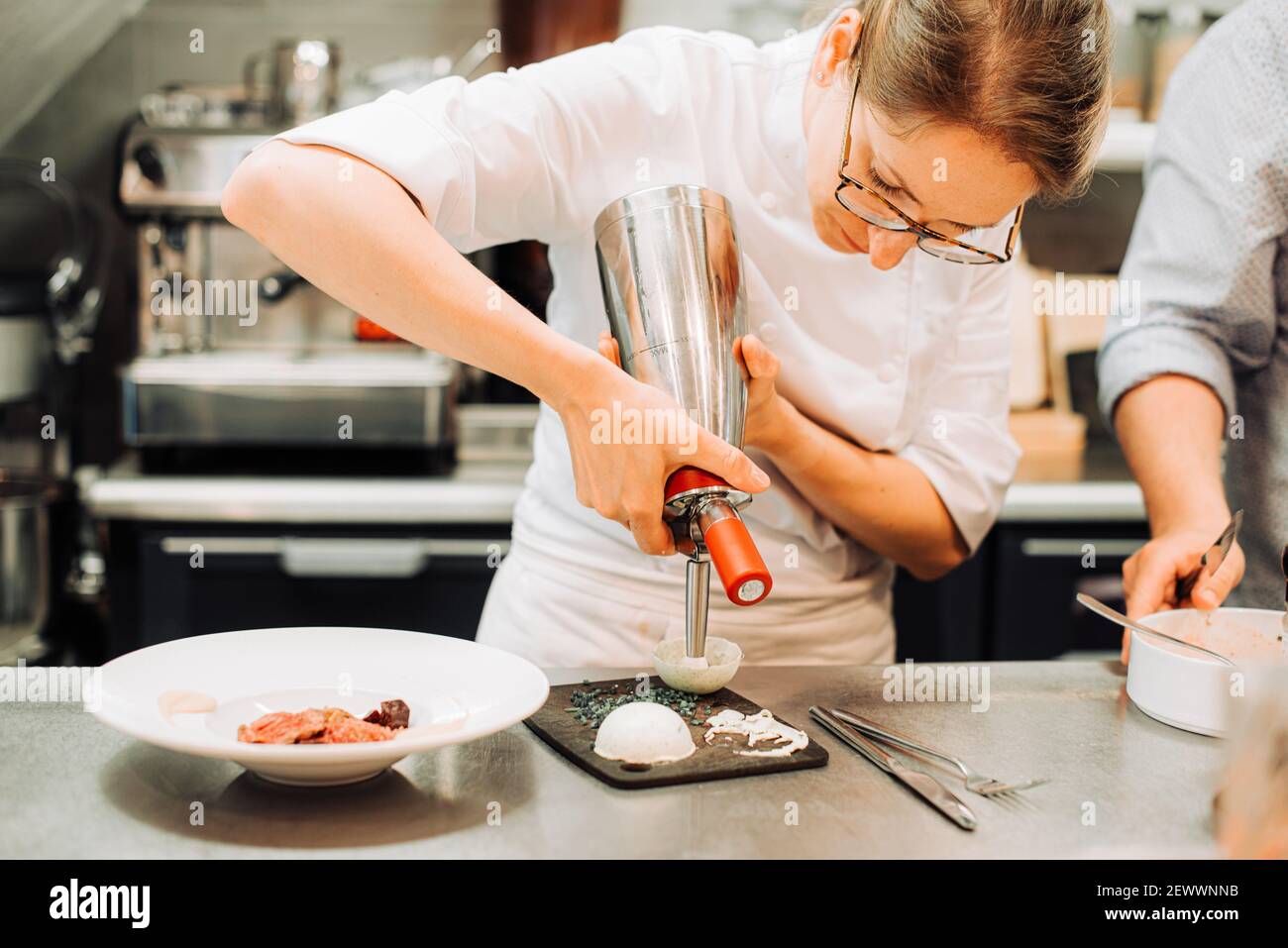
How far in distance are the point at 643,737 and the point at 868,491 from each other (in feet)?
1.54

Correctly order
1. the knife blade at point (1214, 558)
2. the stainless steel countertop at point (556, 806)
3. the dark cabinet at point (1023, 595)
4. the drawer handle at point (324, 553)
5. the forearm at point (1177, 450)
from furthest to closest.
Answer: the dark cabinet at point (1023, 595) < the drawer handle at point (324, 553) < the forearm at point (1177, 450) < the knife blade at point (1214, 558) < the stainless steel countertop at point (556, 806)

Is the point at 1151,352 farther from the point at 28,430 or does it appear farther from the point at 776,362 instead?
the point at 28,430

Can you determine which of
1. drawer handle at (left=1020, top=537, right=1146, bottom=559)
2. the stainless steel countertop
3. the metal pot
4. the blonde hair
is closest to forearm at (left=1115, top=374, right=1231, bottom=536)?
the stainless steel countertop

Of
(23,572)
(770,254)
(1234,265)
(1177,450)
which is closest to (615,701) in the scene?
(770,254)

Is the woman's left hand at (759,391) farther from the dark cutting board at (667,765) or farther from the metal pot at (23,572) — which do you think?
the metal pot at (23,572)

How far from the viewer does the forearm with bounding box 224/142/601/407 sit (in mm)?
996

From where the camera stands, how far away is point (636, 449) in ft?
3.07

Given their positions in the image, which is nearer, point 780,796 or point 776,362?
point 780,796

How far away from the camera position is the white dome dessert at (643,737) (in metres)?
0.89

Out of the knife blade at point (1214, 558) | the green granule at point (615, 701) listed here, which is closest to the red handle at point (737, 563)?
the green granule at point (615, 701)

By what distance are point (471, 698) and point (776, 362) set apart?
1.25 ft

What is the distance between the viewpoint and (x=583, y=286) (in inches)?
49.9

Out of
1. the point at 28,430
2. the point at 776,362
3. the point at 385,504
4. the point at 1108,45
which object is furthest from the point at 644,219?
the point at 28,430
